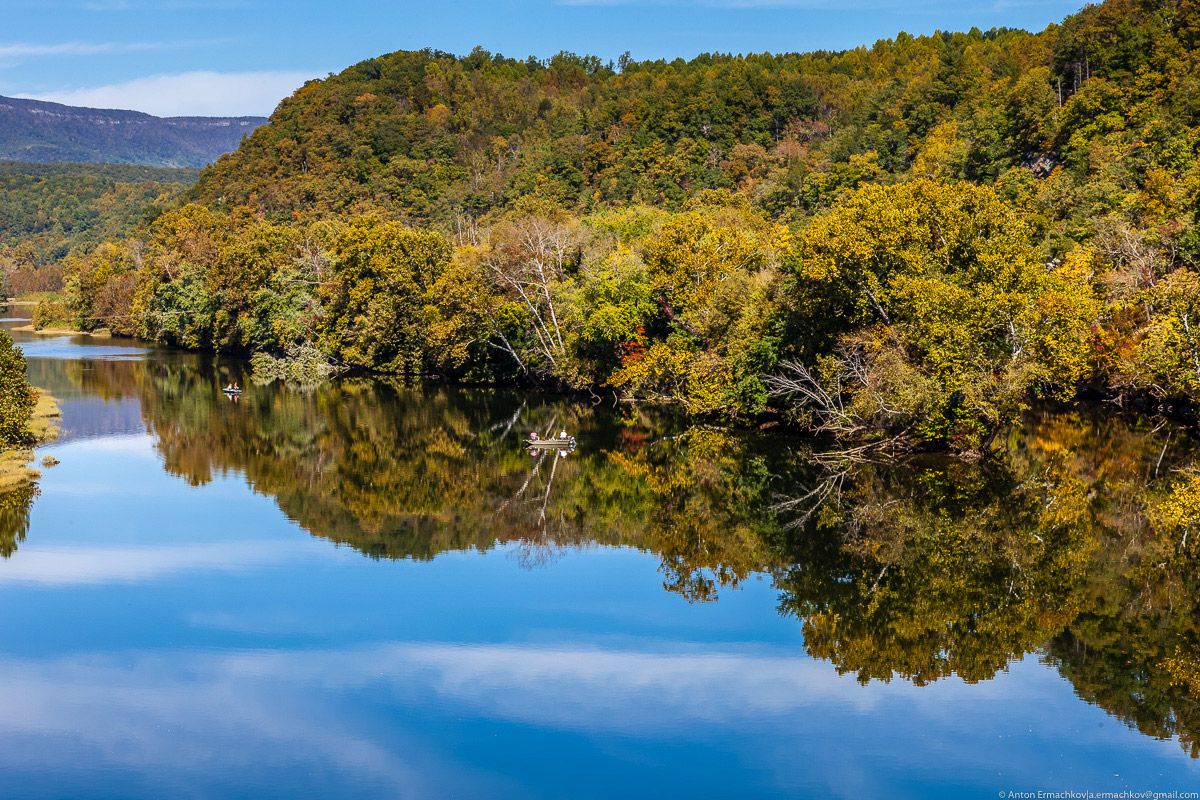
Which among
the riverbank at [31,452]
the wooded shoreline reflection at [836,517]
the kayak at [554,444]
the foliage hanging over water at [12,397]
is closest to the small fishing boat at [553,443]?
the kayak at [554,444]

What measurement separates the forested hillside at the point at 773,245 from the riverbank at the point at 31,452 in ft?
66.7

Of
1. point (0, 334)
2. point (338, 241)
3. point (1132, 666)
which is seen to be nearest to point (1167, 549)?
point (1132, 666)

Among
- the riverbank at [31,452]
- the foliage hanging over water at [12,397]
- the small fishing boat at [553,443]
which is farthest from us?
the small fishing boat at [553,443]

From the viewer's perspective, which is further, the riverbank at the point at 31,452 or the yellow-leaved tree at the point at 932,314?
the riverbank at the point at 31,452

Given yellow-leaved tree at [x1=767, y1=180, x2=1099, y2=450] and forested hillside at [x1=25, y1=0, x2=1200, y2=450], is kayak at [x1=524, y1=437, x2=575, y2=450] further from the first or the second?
yellow-leaved tree at [x1=767, y1=180, x2=1099, y2=450]

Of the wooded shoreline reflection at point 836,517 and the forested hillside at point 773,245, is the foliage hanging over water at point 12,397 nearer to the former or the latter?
the wooded shoreline reflection at point 836,517

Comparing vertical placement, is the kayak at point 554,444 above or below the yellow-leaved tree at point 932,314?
below

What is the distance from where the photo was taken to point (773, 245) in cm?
5425

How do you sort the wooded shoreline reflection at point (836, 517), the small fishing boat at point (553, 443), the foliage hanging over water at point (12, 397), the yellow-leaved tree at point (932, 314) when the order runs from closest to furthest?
the wooded shoreline reflection at point (836, 517) < the yellow-leaved tree at point (932, 314) < the foliage hanging over water at point (12, 397) < the small fishing boat at point (553, 443)

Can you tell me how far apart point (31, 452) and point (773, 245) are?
35705 mm

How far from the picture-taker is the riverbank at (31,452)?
33.6 metres

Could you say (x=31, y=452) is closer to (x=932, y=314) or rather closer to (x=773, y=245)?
(x=932, y=314)

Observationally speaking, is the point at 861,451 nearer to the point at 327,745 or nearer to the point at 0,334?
the point at 327,745

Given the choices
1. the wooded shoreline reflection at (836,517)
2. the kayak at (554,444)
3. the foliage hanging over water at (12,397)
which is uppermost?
the foliage hanging over water at (12,397)
